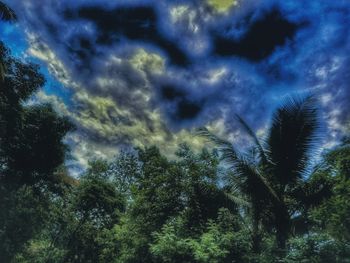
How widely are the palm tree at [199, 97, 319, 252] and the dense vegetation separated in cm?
3

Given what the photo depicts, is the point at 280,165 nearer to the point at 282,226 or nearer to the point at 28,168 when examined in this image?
the point at 282,226

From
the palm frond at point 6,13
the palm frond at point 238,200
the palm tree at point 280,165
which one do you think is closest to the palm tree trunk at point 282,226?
the palm tree at point 280,165

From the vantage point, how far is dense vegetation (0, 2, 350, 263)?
10.3 meters

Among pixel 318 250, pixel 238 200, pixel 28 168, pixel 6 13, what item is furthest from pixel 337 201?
pixel 28 168

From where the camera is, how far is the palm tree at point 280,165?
33.0ft

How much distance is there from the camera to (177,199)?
17.6m

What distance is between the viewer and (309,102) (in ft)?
33.2

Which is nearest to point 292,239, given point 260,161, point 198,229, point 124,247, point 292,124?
point 260,161

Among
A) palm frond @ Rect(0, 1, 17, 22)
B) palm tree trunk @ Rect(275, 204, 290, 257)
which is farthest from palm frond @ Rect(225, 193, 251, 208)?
palm frond @ Rect(0, 1, 17, 22)

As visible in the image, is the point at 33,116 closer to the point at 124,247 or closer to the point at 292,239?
the point at 124,247

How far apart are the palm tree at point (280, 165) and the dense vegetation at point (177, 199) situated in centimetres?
3

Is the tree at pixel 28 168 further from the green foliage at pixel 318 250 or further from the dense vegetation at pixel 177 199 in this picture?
the green foliage at pixel 318 250

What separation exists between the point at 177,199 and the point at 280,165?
8.35m

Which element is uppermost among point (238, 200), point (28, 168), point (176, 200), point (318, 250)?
point (28, 168)
